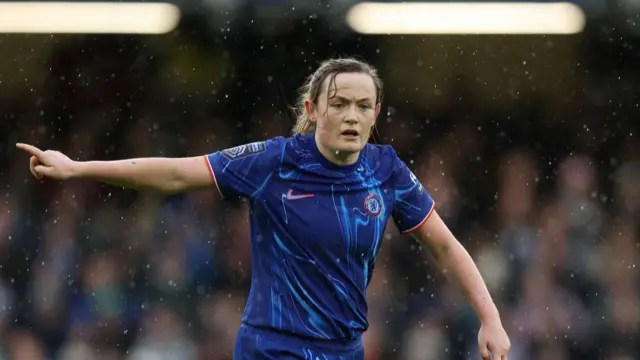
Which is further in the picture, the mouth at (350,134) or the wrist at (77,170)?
the mouth at (350,134)

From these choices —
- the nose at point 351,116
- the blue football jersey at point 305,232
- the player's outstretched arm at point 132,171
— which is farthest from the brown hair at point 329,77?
the player's outstretched arm at point 132,171

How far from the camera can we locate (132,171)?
16.2 ft

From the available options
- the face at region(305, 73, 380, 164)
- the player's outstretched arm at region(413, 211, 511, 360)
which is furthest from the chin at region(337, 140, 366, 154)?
the player's outstretched arm at region(413, 211, 511, 360)

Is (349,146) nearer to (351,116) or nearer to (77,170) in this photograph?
(351,116)

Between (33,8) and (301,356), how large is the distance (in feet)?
19.4

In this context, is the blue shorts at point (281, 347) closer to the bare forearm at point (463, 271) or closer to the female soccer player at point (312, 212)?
the female soccer player at point (312, 212)

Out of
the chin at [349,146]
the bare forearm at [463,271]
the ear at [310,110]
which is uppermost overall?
the ear at [310,110]

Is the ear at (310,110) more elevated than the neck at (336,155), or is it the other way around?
the ear at (310,110)

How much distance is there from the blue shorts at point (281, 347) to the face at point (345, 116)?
722mm

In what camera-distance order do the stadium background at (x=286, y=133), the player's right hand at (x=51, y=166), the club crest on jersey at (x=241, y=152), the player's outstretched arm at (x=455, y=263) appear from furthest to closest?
the stadium background at (x=286, y=133) → the player's outstretched arm at (x=455, y=263) → the club crest on jersey at (x=241, y=152) → the player's right hand at (x=51, y=166)

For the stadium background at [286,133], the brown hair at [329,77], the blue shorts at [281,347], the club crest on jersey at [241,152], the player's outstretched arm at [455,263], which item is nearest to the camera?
the blue shorts at [281,347]

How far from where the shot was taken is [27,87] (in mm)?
11266

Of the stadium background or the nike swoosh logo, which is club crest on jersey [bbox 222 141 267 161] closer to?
the nike swoosh logo

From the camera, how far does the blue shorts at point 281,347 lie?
16.4 feet
